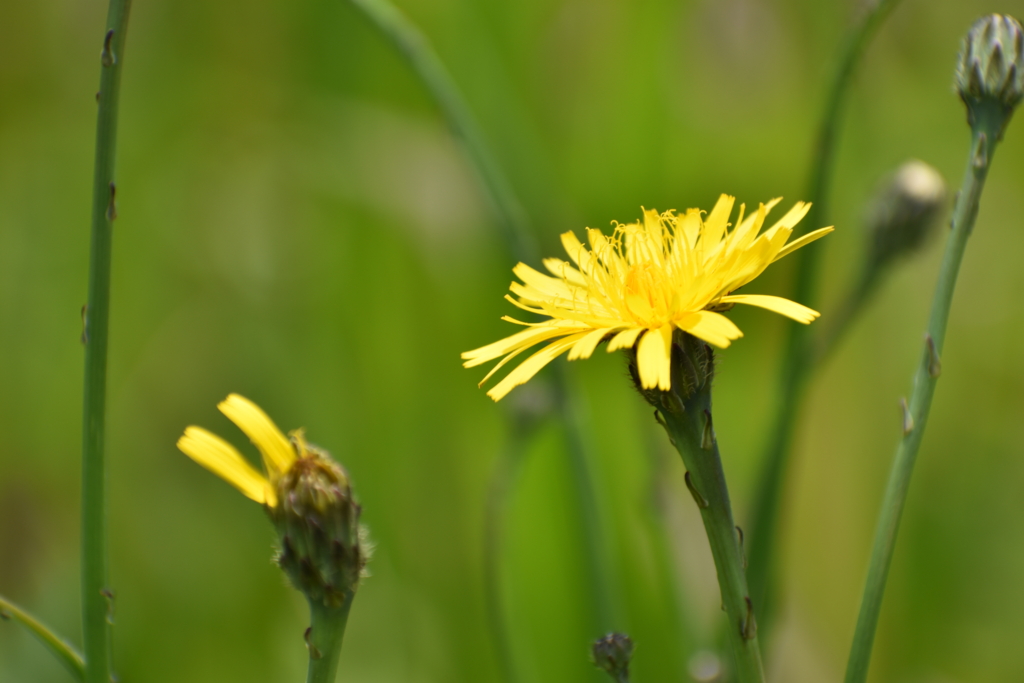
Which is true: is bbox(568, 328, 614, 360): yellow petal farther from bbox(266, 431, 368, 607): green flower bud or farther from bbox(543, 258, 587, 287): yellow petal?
bbox(266, 431, 368, 607): green flower bud

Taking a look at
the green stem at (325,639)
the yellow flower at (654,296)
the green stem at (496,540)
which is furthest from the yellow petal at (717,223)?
the green stem at (496,540)

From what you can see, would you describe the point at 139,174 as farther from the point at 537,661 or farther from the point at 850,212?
the point at 850,212

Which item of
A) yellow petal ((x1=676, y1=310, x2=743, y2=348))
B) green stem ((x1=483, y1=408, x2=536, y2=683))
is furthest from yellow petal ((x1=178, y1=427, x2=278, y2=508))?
green stem ((x1=483, y1=408, x2=536, y2=683))

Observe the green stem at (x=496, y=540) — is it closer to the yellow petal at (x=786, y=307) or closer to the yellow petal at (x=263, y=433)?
the yellow petal at (x=263, y=433)

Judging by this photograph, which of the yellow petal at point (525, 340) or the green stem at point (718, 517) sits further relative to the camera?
the yellow petal at point (525, 340)

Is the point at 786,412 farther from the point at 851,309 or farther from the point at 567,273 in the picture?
the point at 567,273

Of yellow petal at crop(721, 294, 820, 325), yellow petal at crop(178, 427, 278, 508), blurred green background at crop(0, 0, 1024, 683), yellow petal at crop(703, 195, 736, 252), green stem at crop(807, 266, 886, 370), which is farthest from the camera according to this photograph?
blurred green background at crop(0, 0, 1024, 683)

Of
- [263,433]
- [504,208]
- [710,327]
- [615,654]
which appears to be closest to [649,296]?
[710,327]
